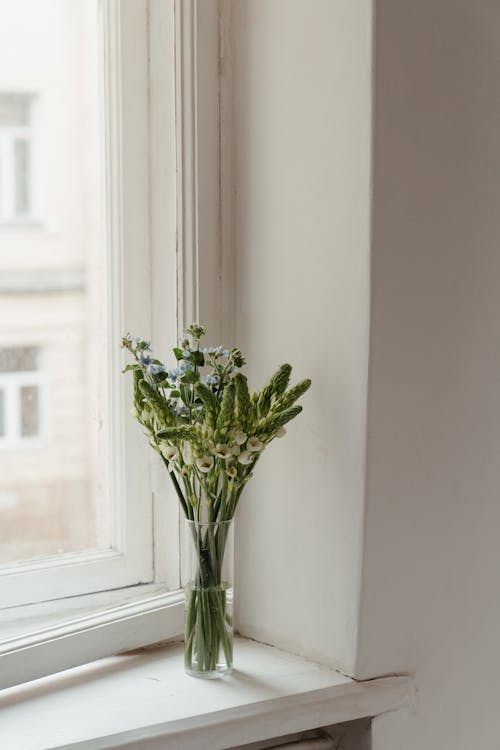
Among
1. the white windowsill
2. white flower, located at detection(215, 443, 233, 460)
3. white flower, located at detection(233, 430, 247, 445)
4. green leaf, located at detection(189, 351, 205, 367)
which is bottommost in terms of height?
the white windowsill

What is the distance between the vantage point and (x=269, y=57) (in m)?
1.19

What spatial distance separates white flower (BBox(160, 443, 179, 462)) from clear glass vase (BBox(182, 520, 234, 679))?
86 millimetres

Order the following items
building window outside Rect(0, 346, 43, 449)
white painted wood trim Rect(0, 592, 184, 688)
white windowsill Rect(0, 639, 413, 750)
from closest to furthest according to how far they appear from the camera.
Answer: white windowsill Rect(0, 639, 413, 750) → white painted wood trim Rect(0, 592, 184, 688) → building window outside Rect(0, 346, 43, 449)

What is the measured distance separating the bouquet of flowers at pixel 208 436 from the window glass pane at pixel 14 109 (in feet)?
1.08

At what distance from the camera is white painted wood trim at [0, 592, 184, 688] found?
108 centimetres

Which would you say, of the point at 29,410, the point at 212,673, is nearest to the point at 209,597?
the point at 212,673

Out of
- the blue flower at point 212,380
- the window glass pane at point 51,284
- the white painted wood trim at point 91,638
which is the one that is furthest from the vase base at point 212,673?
the blue flower at point 212,380

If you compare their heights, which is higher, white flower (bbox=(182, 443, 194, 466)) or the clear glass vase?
white flower (bbox=(182, 443, 194, 466))

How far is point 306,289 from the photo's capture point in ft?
3.80

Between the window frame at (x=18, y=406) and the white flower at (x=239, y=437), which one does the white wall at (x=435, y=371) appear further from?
the window frame at (x=18, y=406)

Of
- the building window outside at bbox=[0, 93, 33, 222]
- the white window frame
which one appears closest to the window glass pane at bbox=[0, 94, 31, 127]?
the building window outside at bbox=[0, 93, 33, 222]

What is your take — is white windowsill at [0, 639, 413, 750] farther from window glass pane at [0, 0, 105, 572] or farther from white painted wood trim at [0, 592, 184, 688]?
window glass pane at [0, 0, 105, 572]

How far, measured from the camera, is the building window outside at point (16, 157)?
116 centimetres

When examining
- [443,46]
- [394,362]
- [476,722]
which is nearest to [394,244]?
[394,362]
